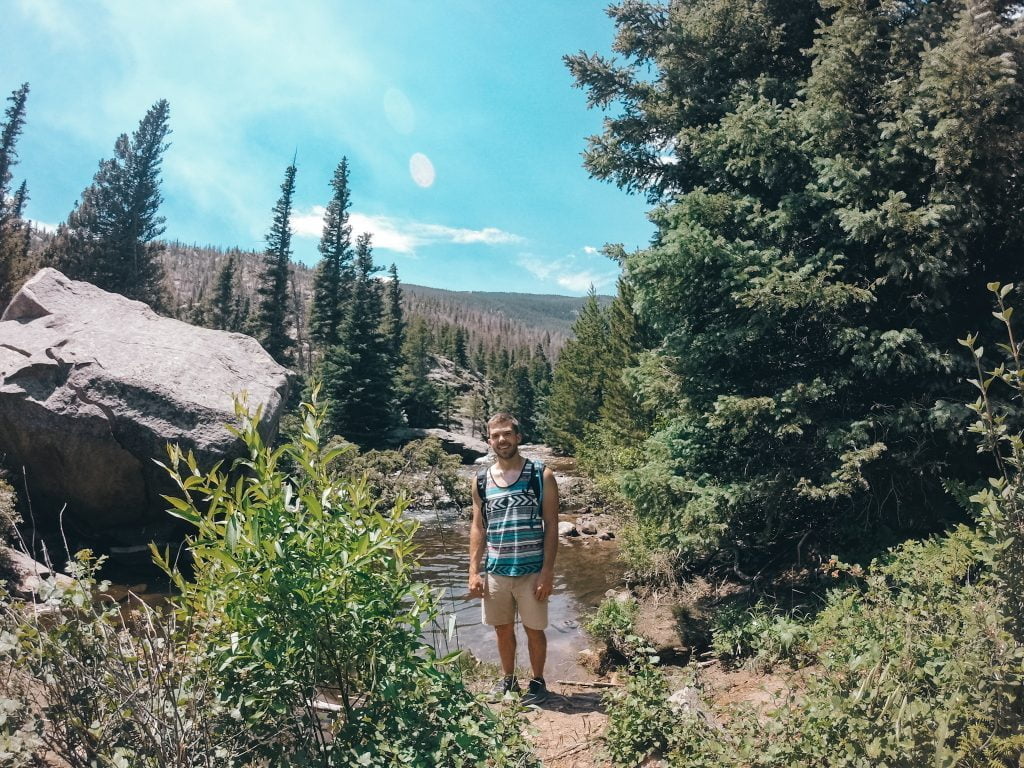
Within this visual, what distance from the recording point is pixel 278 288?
1454 inches

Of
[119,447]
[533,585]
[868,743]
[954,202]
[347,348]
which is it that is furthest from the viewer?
[347,348]

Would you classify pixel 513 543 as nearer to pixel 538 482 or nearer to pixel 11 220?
pixel 538 482

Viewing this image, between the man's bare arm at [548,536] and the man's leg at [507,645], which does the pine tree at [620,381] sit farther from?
the man's bare arm at [548,536]

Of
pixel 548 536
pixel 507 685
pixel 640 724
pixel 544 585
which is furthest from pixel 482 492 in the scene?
pixel 640 724

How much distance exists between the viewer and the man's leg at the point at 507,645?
430 cm

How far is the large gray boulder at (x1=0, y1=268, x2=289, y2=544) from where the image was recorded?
11.1m

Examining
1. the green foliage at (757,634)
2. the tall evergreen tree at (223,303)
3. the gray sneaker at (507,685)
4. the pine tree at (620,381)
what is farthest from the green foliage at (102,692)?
the tall evergreen tree at (223,303)

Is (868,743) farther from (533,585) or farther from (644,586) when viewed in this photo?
(644,586)

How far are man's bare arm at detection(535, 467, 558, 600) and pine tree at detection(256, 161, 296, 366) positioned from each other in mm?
33511

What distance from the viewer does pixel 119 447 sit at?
11.3m

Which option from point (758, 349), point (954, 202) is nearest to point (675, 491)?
point (758, 349)

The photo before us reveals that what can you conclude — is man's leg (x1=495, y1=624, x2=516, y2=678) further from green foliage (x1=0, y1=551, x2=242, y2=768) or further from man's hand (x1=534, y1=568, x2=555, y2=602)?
green foliage (x1=0, y1=551, x2=242, y2=768)

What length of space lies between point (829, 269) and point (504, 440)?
359 centimetres

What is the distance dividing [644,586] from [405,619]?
7.01 meters
